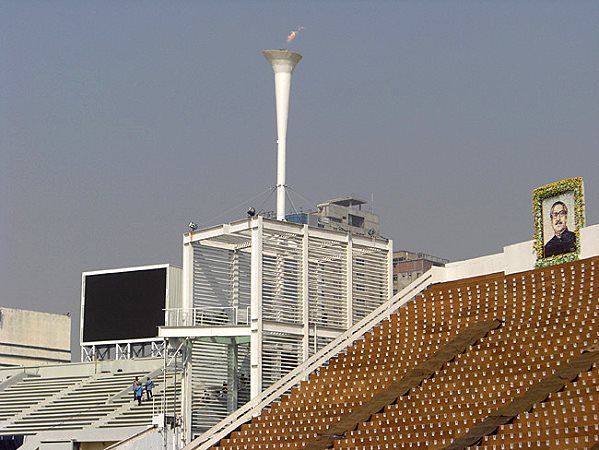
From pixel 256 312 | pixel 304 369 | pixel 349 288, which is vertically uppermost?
pixel 349 288

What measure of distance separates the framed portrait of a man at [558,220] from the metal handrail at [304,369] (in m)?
5.37

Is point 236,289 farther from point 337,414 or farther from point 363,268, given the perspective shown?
point 337,414

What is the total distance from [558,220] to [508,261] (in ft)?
8.99

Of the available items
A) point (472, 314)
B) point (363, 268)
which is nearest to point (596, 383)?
point (472, 314)

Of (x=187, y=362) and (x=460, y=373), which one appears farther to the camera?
(x=187, y=362)

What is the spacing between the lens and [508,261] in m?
35.3

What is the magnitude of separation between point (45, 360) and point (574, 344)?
135 ft

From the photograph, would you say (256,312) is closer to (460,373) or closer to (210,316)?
(210,316)

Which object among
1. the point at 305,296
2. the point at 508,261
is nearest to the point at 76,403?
the point at 305,296

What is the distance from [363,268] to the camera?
40.1 metres

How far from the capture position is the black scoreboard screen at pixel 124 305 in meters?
51.4

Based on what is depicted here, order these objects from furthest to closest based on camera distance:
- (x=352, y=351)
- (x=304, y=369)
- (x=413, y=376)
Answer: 1. (x=304, y=369)
2. (x=352, y=351)
3. (x=413, y=376)

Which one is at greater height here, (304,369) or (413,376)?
(304,369)

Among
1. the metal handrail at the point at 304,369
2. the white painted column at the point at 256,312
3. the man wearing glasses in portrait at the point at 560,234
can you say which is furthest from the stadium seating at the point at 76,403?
the man wearing glasses in portrait at the point at 560,234
